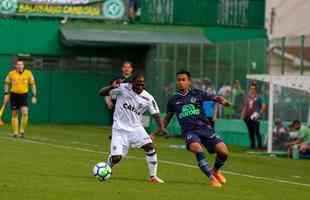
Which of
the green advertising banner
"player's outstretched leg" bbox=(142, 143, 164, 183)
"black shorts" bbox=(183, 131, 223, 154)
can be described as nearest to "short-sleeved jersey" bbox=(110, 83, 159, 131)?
"player's outstretched leg" bbox=(142, 143, 164, 183)

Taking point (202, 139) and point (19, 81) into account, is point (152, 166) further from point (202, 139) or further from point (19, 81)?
point (19, 81)

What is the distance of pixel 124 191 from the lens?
1476 centimetres

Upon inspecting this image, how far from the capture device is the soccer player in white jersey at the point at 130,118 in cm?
1705

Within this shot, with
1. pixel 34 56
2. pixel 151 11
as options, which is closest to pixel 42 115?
pixel 34 56

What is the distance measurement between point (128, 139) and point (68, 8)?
27686 mm

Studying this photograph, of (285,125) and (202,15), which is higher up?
(202,15)

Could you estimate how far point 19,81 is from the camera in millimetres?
28688

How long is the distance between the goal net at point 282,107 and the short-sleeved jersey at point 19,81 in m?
6.05

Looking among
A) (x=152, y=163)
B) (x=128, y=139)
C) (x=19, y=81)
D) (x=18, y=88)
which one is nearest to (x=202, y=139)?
(x=152, y=163)

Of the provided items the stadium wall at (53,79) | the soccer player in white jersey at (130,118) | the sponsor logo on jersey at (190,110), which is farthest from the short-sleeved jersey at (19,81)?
the stadium wall at (53,79)

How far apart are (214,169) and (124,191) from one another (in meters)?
2.70

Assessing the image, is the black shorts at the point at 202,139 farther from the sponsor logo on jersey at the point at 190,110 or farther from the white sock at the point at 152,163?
the white sock at the point at 152,163

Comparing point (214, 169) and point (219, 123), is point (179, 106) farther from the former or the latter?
point (219, 123)

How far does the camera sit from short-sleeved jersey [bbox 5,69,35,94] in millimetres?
28516
